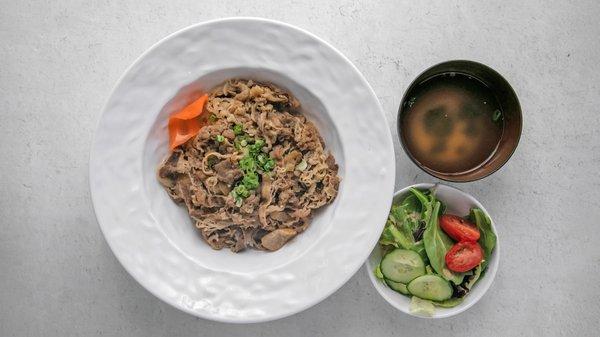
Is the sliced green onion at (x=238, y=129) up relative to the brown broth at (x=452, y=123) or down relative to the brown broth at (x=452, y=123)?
up

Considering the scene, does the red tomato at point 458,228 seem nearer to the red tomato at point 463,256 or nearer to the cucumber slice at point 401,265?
the red tomato at point 463,256

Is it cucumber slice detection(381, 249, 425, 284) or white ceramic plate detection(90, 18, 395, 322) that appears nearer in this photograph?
white ceramic plate detection(90, 18, 395, 322)

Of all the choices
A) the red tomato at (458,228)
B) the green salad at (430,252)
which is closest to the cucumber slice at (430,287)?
the green salad at (430,252)

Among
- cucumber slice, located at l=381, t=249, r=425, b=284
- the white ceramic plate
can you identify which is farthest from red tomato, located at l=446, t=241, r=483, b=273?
the white ceramic plate

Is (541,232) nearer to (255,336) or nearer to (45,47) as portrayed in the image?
(255,336)

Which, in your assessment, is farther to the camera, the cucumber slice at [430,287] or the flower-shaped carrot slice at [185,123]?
the cucumber slice at [430,287]

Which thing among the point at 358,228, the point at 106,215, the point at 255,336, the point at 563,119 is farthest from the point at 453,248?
the point at 106,215

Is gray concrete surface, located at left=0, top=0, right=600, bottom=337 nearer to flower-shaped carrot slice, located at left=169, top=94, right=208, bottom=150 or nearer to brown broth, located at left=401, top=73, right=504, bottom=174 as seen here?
brown broth, located at left=401, top=73, right=504, bottom=174
